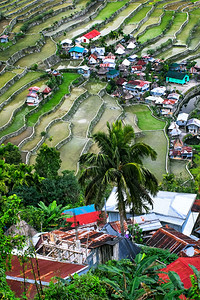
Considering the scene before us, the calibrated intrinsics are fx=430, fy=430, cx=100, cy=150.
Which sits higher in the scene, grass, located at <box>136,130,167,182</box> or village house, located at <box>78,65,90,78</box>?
→ village house, located at <box>78,65,90,78</box>

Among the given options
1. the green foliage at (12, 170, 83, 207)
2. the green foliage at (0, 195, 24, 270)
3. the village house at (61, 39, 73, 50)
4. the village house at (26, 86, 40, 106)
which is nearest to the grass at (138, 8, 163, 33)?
the village house at (61, 39, 73, 50)

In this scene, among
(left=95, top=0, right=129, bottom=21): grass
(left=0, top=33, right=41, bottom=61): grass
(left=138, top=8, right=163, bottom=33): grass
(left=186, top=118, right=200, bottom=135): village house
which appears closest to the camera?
(left=186, top=118, right=200, bottom=135): village house

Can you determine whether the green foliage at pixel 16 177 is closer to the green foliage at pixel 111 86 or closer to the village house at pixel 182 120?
the village house at pixel 182 120

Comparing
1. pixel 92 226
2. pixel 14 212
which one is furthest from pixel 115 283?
pixel 92 226

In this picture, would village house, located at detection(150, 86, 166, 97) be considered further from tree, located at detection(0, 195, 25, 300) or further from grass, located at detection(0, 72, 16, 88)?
tree, located at detection(0, 195, 25, 300)

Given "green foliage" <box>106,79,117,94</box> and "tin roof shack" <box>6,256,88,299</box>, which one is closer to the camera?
"tin roof shack" <box>6,256,88,299</box>

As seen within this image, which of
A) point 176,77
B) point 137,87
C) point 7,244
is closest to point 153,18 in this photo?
point 176,77

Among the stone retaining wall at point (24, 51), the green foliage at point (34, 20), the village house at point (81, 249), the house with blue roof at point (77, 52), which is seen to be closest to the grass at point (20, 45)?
the stone retaining wall at point (24, 51)
